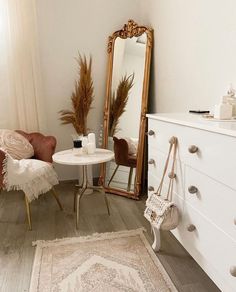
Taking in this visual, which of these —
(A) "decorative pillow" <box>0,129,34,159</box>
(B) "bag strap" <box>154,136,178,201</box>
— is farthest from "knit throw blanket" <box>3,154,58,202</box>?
(B) "bag strap" <box>154,136,178,201</box>

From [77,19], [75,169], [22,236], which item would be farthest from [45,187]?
[77,19]

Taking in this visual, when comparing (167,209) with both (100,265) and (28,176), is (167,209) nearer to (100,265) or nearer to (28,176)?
(100,265)

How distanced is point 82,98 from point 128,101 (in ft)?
1.68

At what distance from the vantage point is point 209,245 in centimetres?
120

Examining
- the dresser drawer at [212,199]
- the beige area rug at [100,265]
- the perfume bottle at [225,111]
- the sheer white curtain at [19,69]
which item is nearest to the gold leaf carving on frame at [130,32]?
the sheer white curtain at [19,69]

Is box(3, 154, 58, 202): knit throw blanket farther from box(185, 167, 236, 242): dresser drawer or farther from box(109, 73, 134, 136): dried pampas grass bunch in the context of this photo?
box(185, 167, 236, 242): dresser drawer

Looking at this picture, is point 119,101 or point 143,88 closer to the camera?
point 143,88

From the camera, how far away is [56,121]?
120 inches

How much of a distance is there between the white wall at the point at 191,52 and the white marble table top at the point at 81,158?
753 mm

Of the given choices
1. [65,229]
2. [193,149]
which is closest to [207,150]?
[193,149]

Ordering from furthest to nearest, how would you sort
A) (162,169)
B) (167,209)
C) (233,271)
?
1. (162,169)
2. (167,209)
3. (233,271)

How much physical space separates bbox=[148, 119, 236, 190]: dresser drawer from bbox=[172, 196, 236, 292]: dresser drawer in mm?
244

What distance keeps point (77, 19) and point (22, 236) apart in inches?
89.5

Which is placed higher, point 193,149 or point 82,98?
point 82,98
